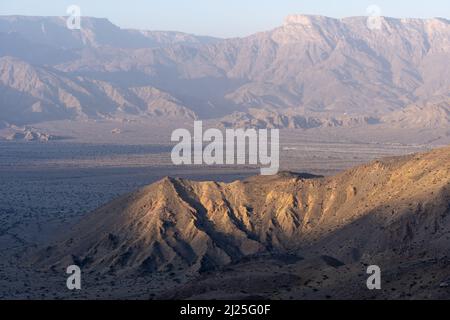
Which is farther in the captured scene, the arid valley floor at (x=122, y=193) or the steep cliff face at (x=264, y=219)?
the steep cliff face at (x=264, y=219)

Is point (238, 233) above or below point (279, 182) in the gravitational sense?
below

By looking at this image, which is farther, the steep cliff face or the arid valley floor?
the steep cliff face

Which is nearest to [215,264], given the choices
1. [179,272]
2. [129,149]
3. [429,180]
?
[179,272]

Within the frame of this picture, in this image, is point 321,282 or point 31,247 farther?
point 31,247

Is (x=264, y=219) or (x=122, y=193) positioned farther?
(x=122, y=193)

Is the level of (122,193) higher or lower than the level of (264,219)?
higher
